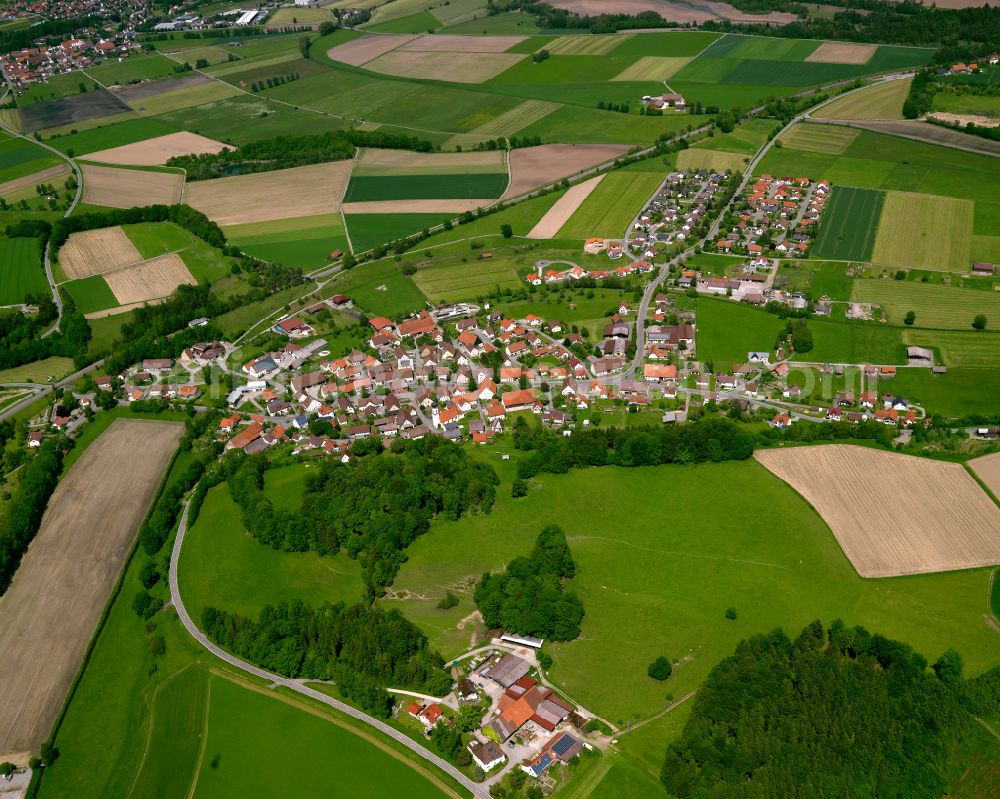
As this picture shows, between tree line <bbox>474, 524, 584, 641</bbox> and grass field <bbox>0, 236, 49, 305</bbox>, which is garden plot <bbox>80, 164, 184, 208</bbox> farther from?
tree line <bbox>474, 524, 584, 641</bbox>

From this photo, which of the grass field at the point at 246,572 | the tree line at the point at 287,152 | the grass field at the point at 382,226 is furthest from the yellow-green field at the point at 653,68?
the grass field at the point at 246,572

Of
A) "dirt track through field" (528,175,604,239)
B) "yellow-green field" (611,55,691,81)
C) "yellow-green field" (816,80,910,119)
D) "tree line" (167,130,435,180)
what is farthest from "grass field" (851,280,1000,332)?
"yellow-green field" (611,55,691,81)

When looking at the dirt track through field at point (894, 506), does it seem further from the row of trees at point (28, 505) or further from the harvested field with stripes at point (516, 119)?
the harvested field with stripes at point (516, 119)

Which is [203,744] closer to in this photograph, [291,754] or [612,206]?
[291,754]

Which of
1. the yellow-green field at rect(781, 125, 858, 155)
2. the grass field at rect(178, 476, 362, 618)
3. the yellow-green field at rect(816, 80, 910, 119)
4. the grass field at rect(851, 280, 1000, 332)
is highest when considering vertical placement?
the yellow-green field at rect(816, 80, 910, 119)

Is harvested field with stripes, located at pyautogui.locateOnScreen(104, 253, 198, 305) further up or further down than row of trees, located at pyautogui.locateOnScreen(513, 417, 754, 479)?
further up

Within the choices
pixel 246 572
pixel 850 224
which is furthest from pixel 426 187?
pixel 246 572

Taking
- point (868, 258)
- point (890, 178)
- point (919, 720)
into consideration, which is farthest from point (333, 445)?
point (890, 178)
